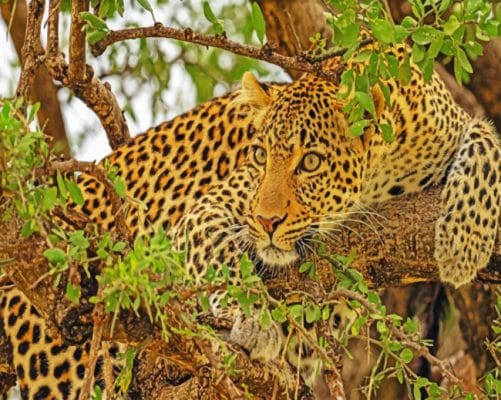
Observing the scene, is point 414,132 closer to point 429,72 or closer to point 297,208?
point 297,208

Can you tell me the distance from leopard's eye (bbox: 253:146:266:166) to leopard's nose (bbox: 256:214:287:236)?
356mm

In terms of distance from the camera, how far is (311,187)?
5.81 m

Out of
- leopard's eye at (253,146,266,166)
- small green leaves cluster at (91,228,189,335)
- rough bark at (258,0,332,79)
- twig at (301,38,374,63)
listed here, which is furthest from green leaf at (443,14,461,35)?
rough bark at (258,0,332,79)

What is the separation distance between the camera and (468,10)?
14.3ft

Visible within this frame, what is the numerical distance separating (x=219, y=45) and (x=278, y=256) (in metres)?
1.05

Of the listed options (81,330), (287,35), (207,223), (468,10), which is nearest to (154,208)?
(207,223)

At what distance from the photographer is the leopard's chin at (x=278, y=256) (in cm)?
562

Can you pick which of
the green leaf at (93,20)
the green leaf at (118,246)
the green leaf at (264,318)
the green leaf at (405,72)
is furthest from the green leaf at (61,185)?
the green leaf at (405,72)

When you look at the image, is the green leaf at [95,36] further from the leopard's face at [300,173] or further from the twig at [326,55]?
the leopard's face at [300,173]

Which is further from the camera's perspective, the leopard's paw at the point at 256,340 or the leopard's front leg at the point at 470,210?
the leopard's front leg at the point at 470,210

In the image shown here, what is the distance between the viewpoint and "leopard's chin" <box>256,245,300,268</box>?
221 inches

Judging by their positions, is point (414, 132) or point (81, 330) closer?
point (81, 330)

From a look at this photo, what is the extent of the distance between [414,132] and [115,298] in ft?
7.79

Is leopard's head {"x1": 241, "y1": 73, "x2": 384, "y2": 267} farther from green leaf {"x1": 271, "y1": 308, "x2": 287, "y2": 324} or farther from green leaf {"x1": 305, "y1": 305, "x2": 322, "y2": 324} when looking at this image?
green leaf {"x1": 271, "y1": 308, "x2": 287, "y2": 324}
